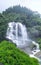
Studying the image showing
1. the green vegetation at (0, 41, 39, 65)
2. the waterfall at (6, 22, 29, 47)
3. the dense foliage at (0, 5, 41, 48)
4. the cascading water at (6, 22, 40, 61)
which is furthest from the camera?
the waterfall at (6, 22, 29, 47)

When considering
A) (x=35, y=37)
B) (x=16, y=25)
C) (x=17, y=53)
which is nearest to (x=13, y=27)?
(x=16, y=25)

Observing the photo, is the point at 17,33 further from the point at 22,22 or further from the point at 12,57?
the point at 12,57

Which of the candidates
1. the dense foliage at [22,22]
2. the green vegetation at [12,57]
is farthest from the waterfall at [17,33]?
the green vegetation at [12,57]

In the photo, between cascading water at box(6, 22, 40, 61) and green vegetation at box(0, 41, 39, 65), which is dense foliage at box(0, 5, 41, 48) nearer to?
cascading water at box(6, 22, 40, 61)

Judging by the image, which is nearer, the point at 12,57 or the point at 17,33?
the point at 12,57

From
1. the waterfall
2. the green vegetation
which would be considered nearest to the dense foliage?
the waterfall

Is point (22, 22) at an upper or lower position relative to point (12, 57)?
upper

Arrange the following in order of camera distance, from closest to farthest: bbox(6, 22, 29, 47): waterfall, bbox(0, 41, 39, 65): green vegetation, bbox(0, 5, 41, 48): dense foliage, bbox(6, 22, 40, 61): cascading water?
bbox(0, 41, 39, 65): green vegetation
bbox(0, 5, 41, 48): dense foliage
bbox(6, 22, 40, 61): cascading water
bbox(6, 22, 29, 47): waterfall

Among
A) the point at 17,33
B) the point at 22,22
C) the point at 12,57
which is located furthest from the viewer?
the point at 22,22

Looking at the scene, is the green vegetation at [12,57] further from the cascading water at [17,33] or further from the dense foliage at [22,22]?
the cascading water at [17,33]

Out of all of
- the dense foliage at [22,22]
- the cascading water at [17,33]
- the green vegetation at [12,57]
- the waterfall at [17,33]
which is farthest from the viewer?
the waterfall at [17,33]

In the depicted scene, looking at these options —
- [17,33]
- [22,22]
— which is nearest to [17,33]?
[17,33]
